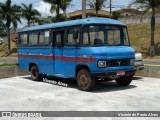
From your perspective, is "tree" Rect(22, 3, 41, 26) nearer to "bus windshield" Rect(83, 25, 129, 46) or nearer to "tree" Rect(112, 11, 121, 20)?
"tree" Rect(112, 11, 121, 20)

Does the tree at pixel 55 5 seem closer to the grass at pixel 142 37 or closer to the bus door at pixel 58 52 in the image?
the grass at pixel 142 37

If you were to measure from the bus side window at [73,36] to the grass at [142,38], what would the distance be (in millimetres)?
26146

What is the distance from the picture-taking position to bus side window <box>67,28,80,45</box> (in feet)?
41.5

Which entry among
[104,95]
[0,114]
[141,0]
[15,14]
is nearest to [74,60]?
[104,95]

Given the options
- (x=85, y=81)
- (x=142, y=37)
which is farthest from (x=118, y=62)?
(x=142, y=37)

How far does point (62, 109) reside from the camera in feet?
30.8

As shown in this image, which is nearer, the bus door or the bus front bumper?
the bus front bumper

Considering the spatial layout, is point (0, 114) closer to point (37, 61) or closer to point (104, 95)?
point (104, 95)

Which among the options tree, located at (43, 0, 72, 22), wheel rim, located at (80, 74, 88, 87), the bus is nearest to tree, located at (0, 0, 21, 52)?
tree, located at (43, 0, 72, 22)

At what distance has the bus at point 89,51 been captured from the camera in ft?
39.6

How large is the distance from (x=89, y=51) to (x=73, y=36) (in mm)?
1180

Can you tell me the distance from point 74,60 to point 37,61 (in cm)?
347

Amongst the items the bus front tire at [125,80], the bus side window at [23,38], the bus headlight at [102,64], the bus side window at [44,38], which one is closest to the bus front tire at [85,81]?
the bus headlight at [102,64]

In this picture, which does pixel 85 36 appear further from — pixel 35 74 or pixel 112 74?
pixel 35 74
